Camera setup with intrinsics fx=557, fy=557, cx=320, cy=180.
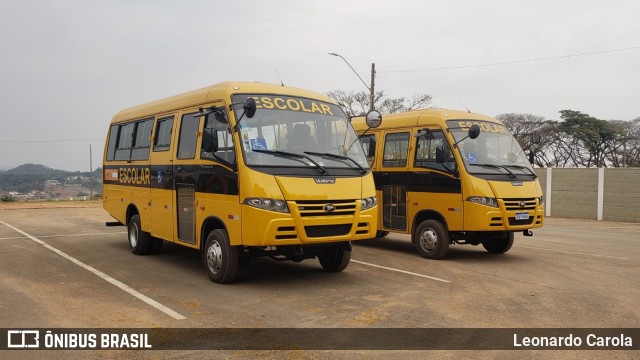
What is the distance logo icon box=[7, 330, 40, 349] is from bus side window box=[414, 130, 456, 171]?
7.37 metres

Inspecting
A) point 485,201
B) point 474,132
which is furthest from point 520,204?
point 474,132

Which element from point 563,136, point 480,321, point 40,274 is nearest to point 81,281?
point 40,274

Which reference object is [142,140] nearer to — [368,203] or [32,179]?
[368,203]

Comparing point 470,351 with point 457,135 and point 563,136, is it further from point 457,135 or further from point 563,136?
point 563,136

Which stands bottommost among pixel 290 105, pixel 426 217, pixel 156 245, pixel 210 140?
pixel 156 245

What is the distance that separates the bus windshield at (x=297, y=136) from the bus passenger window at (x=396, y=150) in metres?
3.05

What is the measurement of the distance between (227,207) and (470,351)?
12.8 feet

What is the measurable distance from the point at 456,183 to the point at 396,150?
6.33ft

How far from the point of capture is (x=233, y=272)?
7.79 meters

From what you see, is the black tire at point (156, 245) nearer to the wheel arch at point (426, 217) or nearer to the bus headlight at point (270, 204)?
the bus headlight at point (270, 204)

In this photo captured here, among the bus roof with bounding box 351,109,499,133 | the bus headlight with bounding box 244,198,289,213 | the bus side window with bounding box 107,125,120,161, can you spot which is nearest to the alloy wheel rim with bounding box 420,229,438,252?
the bus roof with bounding box 351,109,499,133

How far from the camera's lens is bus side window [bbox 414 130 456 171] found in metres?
10.4

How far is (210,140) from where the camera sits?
26.8 ft

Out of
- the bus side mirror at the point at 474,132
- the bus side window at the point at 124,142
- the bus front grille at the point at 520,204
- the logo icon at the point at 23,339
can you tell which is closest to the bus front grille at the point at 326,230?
the logo icon at the point at 23,339
